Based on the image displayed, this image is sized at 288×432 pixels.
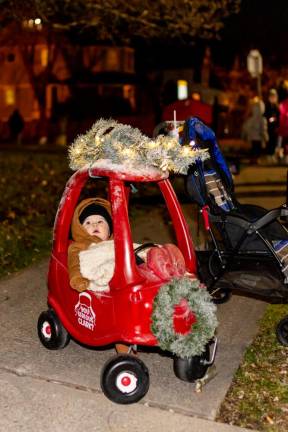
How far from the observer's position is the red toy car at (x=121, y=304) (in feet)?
13.3

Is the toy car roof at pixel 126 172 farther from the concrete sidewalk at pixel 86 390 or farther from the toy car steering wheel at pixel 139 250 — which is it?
the concrete sidewalk at pixel 86 390

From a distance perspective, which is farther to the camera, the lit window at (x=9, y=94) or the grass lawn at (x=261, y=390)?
the lit window at (x=9, y=94)

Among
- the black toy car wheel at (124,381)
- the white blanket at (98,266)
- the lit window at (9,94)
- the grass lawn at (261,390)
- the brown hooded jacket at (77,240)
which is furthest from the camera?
the lit window at (9,94)

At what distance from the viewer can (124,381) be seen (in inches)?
159

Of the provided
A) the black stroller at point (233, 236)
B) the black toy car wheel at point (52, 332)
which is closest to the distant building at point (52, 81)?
the black stroller at point (233, 236)

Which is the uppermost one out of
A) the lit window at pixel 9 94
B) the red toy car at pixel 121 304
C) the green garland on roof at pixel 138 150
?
the green garland on roof at pixel 138 150

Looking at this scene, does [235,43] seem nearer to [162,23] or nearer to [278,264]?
[162,23]

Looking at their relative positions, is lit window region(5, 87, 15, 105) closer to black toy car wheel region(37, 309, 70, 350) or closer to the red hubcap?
black toy car wheel region(37, 309, 70, 350)

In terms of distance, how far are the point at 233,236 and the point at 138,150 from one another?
1.29m

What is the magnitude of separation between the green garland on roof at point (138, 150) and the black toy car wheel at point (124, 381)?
1230 mm

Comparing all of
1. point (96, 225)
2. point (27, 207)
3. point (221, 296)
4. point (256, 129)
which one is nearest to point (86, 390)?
point (96, 225)

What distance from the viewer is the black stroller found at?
5016 millimetres

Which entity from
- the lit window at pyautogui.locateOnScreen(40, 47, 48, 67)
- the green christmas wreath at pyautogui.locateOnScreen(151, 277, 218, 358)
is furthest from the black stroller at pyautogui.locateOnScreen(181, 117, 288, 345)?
the lit window at pyautogui.locateOnScreen(40, 47, 48, 67)

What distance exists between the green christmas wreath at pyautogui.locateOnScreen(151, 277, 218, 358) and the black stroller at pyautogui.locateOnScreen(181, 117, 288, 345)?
98 centimetres
